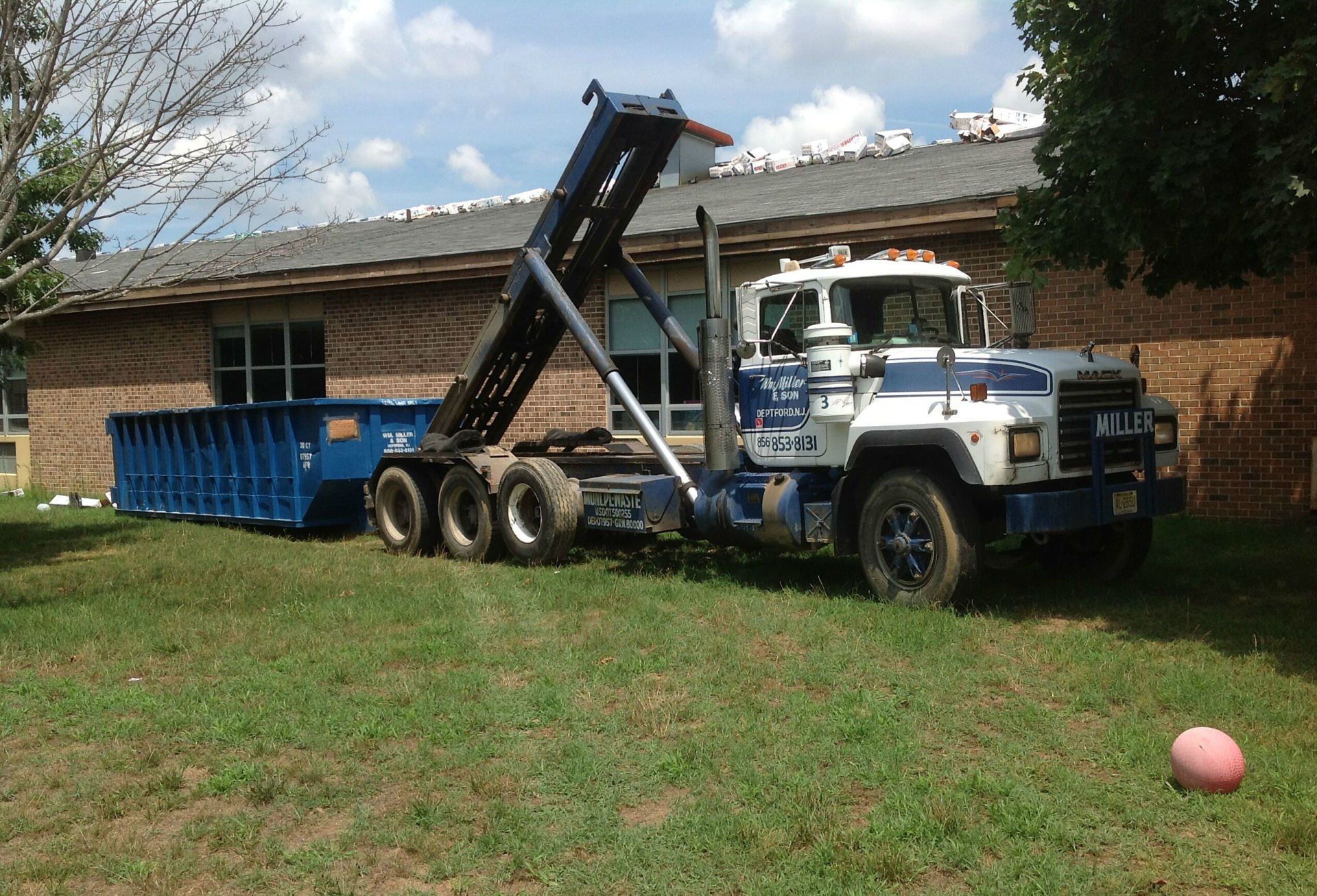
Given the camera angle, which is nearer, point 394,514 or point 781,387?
point 781,387

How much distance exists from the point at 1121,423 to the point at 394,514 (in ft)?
25.3

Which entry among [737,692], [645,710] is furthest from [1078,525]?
[645,710]

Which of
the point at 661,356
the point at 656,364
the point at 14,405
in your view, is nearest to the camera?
the point at 661,356

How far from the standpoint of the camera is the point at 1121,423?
8.59 meters

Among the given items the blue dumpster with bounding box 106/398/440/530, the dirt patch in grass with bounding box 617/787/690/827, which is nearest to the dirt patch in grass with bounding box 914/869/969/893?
the dirt patch in grass with bounding box 617/787/690/827

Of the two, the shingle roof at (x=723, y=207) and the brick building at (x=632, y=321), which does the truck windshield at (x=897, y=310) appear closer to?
the brick building at (x=632, y=321)

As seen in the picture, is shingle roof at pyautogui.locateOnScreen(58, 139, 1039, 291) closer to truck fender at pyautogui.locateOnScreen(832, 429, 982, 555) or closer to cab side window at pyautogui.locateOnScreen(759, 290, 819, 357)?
cab side window at pyautogui.locateOnScreen(759, 290, 819, 357)

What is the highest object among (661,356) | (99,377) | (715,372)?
(99,377)

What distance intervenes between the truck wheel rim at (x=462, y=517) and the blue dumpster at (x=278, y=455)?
4.18 ft

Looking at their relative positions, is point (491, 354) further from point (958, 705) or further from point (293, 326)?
point (293, 326)

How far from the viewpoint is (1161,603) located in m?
8.57

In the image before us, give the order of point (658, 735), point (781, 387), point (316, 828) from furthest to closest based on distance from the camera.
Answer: point (781, 387)
point (658, 735)
point (316, 828)

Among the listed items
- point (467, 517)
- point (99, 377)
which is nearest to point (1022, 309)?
point (467, 517)

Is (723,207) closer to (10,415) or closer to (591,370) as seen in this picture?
(591,370)
